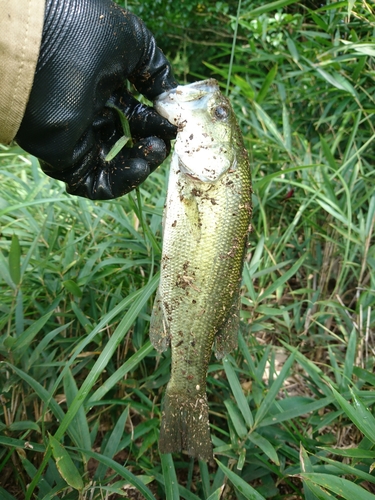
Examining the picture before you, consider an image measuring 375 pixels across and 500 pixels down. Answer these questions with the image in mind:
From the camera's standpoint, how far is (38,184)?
276 centimetres

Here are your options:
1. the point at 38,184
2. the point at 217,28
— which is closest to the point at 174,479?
the point at 38,184

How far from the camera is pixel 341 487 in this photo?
4.33 feet

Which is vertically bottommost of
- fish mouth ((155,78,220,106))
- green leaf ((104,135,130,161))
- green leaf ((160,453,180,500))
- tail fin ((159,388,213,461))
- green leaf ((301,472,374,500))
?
green leaf ((160,453,180,500))

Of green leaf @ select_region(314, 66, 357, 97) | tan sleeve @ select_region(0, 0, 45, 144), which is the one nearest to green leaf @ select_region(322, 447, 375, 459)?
tan sleeve @ select_region(0, 0, 45, 144)

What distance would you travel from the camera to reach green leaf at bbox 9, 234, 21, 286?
1834 mm

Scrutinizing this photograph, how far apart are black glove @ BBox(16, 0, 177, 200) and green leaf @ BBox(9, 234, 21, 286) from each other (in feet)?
0.99

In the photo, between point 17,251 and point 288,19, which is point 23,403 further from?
point 288,19

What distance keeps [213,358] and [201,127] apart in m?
1.08

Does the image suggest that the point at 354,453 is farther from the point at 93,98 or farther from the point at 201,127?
the point at 93,98

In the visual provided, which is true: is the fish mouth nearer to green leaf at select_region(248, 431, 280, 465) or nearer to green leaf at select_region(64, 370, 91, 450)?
green leaf at select_region(64, 370, 91, 450)

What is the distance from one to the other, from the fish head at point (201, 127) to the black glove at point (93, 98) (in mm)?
101

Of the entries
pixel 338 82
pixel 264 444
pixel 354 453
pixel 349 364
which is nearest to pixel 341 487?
pixel 354 453

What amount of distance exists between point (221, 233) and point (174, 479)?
2.88 feet

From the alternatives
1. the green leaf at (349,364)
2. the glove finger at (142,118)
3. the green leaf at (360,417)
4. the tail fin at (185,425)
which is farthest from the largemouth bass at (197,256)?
the green leaf at (349,364)
